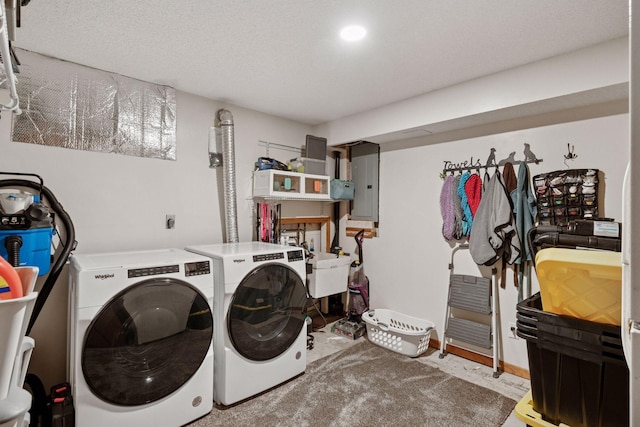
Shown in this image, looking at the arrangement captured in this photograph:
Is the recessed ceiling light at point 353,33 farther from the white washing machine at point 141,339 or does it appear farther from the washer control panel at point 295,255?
the white washing machine at point 141,339

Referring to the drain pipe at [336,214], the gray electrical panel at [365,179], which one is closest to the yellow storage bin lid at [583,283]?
the gray electrical panel at [365,179]

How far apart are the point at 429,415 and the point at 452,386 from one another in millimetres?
463

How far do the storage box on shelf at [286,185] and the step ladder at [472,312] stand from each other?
153 centimetres

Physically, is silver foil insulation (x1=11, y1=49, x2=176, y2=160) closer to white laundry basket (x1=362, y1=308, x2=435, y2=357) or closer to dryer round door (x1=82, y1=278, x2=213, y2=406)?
dryer round door (x1=82, y1=278, x2=213, y2=406)

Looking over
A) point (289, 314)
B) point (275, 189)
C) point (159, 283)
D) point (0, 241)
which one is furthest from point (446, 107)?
point (0, 241)

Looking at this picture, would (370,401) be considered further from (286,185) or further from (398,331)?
(286,185)

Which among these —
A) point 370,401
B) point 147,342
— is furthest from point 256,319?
point 370,401

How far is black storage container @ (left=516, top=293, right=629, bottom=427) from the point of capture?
102 cm

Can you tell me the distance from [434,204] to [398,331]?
4.21ft

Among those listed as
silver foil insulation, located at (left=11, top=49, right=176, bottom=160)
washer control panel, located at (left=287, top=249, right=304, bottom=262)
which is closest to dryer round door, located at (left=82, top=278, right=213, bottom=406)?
washer control panel, located at (left=287, top=249, right=304, bottom=262)

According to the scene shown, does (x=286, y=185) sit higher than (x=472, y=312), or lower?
higher

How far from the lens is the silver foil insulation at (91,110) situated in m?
2.16

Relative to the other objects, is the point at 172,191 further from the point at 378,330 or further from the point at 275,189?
the point at 378,330

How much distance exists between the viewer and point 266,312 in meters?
2.37
